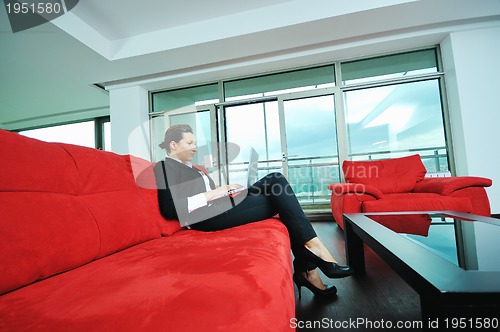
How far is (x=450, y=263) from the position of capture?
0.62 m

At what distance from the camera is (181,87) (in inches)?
190

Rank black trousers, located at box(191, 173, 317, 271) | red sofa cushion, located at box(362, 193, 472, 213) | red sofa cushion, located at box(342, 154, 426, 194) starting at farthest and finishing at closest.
→ red sofa cushion, located at box(342, 154, 426, 194)
red sofa cushion, located at box(362, 193, 472, 213)
black trousers, located at box(191, 173, 317, 271)

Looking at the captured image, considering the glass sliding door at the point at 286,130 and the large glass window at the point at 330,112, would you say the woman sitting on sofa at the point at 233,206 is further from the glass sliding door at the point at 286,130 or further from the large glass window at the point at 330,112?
the glass sliding door at the point at 286,130

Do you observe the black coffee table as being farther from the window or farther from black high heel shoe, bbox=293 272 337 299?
the window

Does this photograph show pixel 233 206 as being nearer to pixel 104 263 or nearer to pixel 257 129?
pixel 104 263

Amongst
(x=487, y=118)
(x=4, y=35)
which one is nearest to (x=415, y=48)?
(x=487, y=118)

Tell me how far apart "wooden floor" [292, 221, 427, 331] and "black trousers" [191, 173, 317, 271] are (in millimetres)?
192

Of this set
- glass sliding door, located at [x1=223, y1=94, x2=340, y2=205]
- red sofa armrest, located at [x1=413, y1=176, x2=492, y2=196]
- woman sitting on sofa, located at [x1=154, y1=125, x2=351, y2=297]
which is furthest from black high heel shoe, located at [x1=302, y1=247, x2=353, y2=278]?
glass sliding door, located at [x1=223, y1=94, x2=340, y2=205]

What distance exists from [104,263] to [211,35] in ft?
11.2

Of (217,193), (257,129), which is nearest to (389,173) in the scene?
(257,129)

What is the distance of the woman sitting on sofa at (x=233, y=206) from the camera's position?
4.05ft

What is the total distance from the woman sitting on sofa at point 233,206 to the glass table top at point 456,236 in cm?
38

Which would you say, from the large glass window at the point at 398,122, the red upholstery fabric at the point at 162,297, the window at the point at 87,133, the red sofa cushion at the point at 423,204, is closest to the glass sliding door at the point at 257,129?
the large glass window at the point at 398,122

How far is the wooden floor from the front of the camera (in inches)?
39.7
